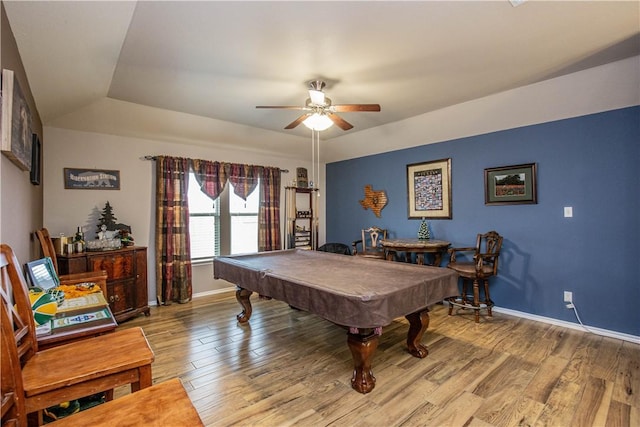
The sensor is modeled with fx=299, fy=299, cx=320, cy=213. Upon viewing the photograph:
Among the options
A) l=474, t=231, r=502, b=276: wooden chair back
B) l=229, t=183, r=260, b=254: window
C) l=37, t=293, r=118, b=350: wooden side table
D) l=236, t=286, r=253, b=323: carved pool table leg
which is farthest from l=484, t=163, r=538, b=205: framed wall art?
l=37, t=293, r=118, b=350: wooden side table

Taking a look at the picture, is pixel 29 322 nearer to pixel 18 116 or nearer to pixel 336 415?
pixel 18 116

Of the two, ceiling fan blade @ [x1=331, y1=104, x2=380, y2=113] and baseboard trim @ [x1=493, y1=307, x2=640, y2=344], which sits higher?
ceiling fan blade @ [x1=331, y1=104, x2=380, y2=113]

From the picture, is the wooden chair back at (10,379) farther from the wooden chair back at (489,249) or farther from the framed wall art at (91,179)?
the wooden chair back at (489,249)

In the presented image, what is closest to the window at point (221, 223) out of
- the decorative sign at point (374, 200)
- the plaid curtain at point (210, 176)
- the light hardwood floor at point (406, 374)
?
the plaid curtain at point (210, 176)

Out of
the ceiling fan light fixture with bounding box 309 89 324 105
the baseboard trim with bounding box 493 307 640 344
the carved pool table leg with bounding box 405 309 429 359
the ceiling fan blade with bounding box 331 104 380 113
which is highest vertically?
the ceiling fan light fixture with bounding box 309 89 324 105

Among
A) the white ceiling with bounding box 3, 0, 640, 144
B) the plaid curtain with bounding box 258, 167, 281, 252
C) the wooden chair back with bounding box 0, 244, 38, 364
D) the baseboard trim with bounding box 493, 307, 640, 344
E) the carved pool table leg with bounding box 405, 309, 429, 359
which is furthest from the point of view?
the plaid curtain with bounding box 258, 167, 281, 252

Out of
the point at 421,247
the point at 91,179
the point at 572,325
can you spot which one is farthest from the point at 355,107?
the point at 91,179

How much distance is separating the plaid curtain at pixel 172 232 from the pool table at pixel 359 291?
1.57m

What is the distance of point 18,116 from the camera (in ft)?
5.52

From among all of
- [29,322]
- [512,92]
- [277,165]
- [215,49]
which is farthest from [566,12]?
[277,165]

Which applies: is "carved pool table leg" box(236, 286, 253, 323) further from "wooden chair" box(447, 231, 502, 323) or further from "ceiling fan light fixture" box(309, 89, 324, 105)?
"wooden chair" box(447, 231, 502, 323)

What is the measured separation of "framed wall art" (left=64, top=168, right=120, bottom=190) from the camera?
3758 mm

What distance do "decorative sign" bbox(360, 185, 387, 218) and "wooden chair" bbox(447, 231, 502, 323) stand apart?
5.24 ft

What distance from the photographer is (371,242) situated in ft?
17.8
